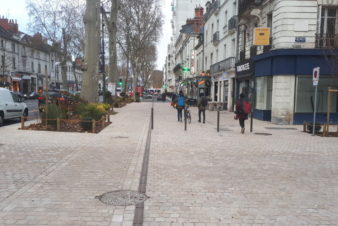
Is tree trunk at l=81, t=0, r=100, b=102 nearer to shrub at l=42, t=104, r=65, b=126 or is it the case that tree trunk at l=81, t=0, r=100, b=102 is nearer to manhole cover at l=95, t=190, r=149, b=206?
shrub at l=42, t=104, r=65, b=126

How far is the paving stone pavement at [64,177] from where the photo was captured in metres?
4.05

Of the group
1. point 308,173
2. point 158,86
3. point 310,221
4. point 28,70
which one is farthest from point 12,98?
point 158,86

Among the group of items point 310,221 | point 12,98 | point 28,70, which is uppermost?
point 28,70

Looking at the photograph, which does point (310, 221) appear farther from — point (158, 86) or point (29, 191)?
point (158, 86)

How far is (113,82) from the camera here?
29656 mm

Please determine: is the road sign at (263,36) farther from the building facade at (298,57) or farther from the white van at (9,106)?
the white van at (9,106)

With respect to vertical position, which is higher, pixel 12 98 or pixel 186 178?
pixel 12 98

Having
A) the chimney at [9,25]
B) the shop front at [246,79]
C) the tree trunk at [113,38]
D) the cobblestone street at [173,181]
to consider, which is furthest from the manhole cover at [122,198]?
the chimney at [9,25]

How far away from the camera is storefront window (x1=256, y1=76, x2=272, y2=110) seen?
58.9ft

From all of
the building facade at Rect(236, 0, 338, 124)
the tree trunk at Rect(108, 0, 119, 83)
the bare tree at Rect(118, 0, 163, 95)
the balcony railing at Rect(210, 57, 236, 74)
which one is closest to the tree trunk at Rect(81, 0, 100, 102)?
the building facade at Rect(236, 0, 338, 124)

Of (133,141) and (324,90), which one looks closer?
(133,141)

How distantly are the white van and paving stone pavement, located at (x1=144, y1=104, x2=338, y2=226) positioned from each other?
8.08m

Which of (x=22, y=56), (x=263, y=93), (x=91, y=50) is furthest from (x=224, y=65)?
(x=22, y=56)

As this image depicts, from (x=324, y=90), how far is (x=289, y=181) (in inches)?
492
